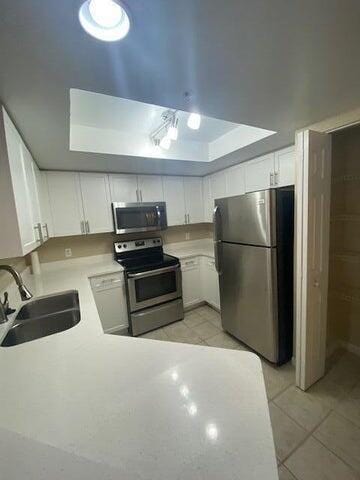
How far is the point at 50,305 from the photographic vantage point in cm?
169

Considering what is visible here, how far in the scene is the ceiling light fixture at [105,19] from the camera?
626 mm

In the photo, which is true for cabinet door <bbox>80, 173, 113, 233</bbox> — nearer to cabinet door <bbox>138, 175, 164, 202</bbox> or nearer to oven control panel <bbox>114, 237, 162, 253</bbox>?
oven control panel <bbox>114, 237, 162, 253</bbox>

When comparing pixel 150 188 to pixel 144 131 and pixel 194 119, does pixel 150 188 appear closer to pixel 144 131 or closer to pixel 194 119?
pixel 144 131

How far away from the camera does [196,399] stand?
657 mm

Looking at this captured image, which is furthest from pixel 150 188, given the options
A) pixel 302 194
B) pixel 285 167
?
pixel 302 194

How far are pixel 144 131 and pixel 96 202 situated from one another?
108 cm

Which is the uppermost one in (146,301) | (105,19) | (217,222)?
(105,19)

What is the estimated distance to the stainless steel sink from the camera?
1.41m

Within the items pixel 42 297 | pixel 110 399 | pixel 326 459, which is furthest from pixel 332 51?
pixel 42 297

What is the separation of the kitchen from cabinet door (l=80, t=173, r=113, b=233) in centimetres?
2

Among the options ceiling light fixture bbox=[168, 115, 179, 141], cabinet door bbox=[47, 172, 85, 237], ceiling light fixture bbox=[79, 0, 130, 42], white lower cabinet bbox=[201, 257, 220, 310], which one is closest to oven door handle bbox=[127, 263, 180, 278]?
white lower cabinet bbox=[201, 257, 220, 310]

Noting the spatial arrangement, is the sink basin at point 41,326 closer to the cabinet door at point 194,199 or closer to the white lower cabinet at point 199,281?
the white lower cabinet at point 199,281

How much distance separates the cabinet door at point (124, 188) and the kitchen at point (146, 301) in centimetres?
1

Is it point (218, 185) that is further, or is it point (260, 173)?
point (218, 185)
